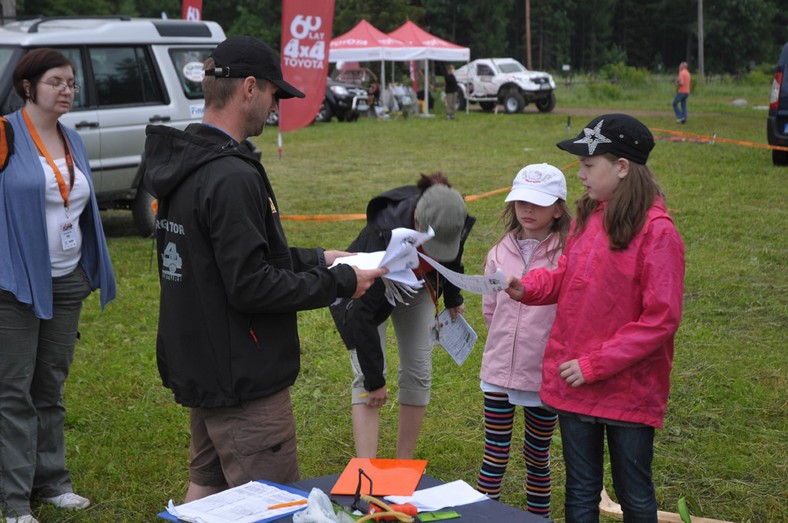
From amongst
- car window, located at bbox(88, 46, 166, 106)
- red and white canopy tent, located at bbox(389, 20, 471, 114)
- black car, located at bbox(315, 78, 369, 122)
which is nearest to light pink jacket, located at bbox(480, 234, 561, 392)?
car window, located at bbox(88, 46, 166, 106)

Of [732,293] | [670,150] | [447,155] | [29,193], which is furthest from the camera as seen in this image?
[447,155]

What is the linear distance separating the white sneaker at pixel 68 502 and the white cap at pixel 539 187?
7.88ft

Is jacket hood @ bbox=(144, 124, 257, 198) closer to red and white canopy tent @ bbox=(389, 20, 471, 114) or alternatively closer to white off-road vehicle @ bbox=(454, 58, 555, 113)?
red and white canopy tent @ bbox=(389, 20, 471, 114)

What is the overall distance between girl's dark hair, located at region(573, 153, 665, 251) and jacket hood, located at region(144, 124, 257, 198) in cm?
119

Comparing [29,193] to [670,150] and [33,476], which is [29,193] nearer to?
[33,476]

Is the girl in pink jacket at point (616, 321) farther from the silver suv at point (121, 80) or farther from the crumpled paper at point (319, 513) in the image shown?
the silver suv at point (121, 80)

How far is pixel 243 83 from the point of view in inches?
106

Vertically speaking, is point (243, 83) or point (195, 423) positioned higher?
point (243, 83)

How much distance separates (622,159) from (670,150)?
13.9 meters

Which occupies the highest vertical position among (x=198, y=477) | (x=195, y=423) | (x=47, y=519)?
(x=195, y=423)

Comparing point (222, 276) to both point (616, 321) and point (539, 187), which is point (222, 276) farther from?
point (539, 187)

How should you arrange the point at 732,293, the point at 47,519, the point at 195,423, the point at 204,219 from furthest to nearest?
the point at 732,293
the point at 47,519
the point at 195,423
the point at 204,219

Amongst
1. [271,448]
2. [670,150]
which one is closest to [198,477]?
[271,448]

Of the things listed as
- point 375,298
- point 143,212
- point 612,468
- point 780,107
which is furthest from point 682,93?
point 612,468
